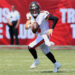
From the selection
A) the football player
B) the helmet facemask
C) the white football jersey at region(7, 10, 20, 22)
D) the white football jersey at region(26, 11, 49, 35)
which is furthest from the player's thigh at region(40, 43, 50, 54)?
the white football jersey at region(7, 10, 20, 22)

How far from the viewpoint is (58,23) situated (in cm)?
1616

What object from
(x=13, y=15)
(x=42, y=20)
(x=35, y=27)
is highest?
(x=42, y=20)

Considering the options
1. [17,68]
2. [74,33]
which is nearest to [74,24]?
[74,33]

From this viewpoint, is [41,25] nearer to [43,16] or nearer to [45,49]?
[43,16]

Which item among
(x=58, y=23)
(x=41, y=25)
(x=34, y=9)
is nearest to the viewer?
(x=34, y=9)

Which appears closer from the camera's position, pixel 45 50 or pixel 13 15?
pixel 45 50

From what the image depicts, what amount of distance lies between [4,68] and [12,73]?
40.3 inches

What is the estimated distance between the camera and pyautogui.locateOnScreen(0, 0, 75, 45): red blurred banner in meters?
16.1

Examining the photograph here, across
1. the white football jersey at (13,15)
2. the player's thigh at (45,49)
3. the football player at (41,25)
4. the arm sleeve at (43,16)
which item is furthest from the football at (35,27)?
the white football jersey at (13,15)

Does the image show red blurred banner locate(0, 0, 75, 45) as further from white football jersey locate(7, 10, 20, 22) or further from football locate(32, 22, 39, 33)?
football locate(32, 22, 39, 33)

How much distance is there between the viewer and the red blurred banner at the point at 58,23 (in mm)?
16109

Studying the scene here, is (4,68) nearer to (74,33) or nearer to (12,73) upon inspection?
(12,73)

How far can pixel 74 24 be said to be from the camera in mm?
16141

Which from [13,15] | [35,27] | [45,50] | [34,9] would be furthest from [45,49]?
[13,15]
